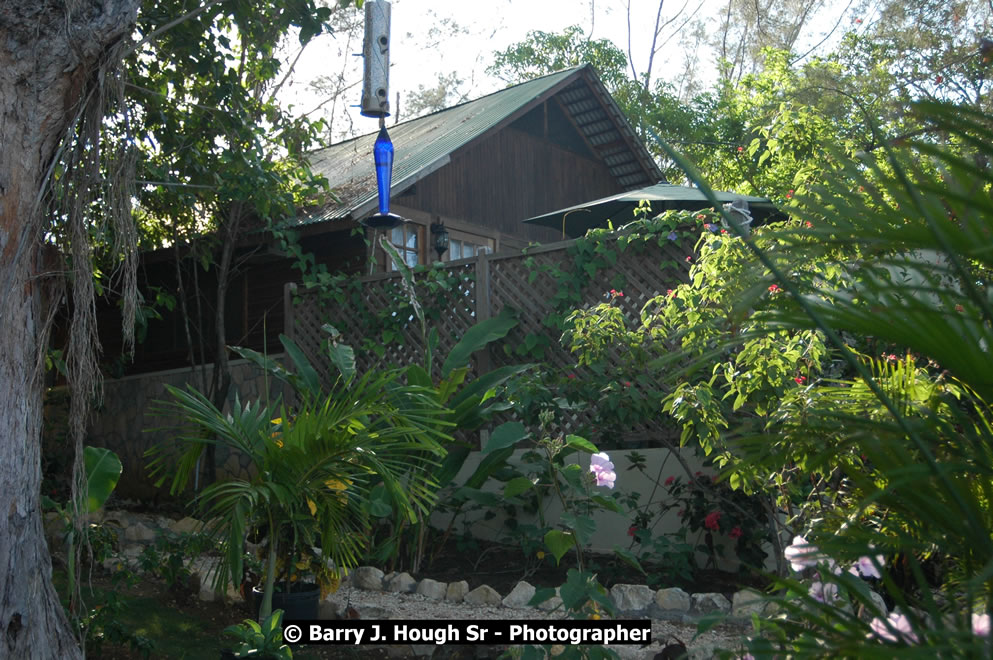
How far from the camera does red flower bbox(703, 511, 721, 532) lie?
201 inches

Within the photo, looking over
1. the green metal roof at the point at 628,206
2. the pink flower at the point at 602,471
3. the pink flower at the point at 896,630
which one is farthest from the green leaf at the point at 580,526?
the green metal roof at the point at 628,206

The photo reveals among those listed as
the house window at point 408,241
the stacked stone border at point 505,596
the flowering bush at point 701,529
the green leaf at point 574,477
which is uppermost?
the house window at point 408,241

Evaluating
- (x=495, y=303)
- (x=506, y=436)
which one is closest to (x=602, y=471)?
(x=506, y=436)

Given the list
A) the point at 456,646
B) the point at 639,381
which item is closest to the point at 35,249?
the point at 456,646

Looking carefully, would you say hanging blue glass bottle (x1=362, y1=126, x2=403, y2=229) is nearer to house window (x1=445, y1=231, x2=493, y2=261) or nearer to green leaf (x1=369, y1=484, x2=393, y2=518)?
house window (x1=445, y1=231, x2=493, y2=261)

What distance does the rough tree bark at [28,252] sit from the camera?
2.98 m

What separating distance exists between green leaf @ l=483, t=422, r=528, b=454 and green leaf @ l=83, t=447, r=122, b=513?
2026 millimetres

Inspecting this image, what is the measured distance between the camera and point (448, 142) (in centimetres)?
1127

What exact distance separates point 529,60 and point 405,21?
382 cm

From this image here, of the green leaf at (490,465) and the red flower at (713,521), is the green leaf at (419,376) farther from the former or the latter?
the red flower at (713,521)

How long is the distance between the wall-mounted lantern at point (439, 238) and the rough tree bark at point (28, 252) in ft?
25.7

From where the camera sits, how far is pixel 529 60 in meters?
24.4

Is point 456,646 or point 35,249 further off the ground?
point 35,249

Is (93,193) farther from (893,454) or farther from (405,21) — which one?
(405,21)
